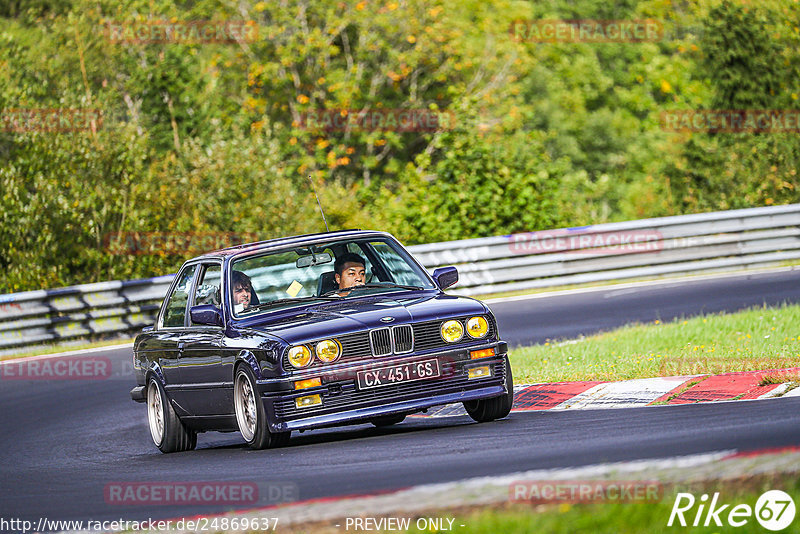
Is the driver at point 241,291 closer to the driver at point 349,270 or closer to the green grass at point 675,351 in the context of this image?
the driver at point 349,270

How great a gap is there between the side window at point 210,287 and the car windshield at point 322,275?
0.62ft

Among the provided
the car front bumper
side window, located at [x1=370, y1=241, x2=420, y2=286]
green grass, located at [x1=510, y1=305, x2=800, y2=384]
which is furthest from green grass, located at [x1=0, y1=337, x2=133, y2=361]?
the car front bumper

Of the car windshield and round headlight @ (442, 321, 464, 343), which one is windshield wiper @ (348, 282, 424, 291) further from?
round headlight @ (442, 321, 464, 343)

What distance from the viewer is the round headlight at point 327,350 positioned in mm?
8570

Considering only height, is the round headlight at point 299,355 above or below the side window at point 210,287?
below

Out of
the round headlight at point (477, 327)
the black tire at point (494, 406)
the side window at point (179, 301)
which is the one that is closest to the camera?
the round headlight at point (477, 327)

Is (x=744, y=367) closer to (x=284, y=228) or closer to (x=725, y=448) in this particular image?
(x=725, y=448)

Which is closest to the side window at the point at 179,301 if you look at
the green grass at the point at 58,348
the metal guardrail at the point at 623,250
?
the green grass at the point at 58,348

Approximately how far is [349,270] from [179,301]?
1.54 m

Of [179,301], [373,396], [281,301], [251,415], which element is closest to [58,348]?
[179,301]

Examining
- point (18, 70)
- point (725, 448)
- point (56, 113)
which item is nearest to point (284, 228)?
point (56, 113)

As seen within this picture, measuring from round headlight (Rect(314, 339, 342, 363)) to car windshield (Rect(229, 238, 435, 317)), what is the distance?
0.96m

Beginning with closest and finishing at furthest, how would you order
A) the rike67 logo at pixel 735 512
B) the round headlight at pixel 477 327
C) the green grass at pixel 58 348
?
the rike67 logo at pixel 735 512 → the round headlight at pixel 477 327 → the green grass at pixel 58 348

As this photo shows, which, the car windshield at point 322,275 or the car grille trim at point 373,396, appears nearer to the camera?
the car grille trim at point 373,396
